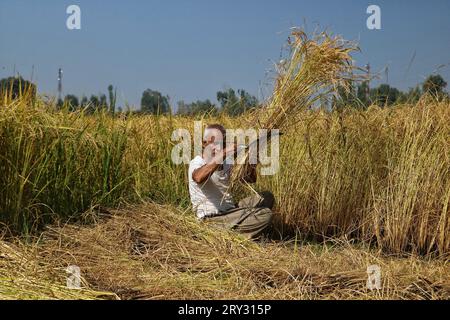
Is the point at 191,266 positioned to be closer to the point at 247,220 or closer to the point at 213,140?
the point at 247,220

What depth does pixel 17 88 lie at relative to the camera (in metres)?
5.26

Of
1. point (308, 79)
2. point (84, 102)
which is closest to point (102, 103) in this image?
point (84, 102)

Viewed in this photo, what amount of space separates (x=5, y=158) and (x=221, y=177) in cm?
158

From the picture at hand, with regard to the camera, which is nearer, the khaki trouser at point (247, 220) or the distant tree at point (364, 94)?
the khaki trouser at point (247, 220)

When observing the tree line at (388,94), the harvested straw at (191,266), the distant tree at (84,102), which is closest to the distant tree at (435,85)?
the tree line at (388,94)

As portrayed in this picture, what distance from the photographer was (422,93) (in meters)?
5.49

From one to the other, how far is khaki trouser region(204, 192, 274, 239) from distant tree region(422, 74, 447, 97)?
1.73 metres

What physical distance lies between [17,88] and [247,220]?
7.01 ft

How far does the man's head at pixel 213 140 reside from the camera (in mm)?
4879

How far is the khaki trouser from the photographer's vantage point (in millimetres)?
4934

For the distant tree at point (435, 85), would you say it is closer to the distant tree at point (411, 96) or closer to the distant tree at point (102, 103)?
the distant tree at point (411, 96)

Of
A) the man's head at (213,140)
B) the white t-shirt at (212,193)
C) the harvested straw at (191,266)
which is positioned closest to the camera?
the harvested straw at (191,266)

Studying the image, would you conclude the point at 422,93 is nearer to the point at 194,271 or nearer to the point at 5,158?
the point at 194,271

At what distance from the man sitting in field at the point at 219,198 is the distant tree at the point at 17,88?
1.38m
